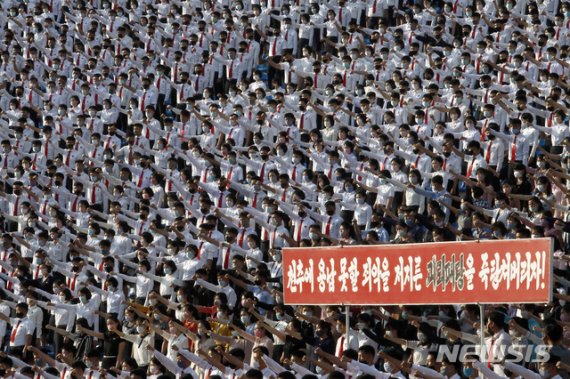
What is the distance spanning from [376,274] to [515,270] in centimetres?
159

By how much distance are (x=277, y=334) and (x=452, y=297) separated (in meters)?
3.50

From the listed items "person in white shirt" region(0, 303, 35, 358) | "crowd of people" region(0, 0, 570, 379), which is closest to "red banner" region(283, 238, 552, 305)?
"crowd of people" region(0, 0, 570, 379)

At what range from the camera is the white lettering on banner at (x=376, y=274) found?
1448 cm

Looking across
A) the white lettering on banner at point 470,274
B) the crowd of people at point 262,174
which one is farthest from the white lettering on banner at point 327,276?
the white lettering on banner at point 470,274

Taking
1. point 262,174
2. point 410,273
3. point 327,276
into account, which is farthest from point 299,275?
point 262,174

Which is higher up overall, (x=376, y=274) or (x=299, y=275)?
(x=376, y=274)

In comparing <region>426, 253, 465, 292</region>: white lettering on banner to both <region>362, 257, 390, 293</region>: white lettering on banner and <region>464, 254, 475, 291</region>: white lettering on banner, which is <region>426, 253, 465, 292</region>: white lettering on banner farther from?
<region>362, 257, 390, 293</region>: white lettering on banner

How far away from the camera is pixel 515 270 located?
1350cm

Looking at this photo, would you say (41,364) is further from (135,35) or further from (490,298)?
(135,35)

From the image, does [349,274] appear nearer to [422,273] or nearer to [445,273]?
[422,273]

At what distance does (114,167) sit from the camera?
2344cm

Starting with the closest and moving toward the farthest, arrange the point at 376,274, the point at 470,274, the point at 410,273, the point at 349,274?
1. the point at 470,274
2. the point at 410,273
3. the point at 376,274
4. the point at 349,274

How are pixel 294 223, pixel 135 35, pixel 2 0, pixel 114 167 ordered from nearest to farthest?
pixel 294 223 < pixel 114 167 < pixel 135 35 < pixel 2 0

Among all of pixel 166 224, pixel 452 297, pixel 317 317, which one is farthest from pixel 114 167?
pixel 452 297
